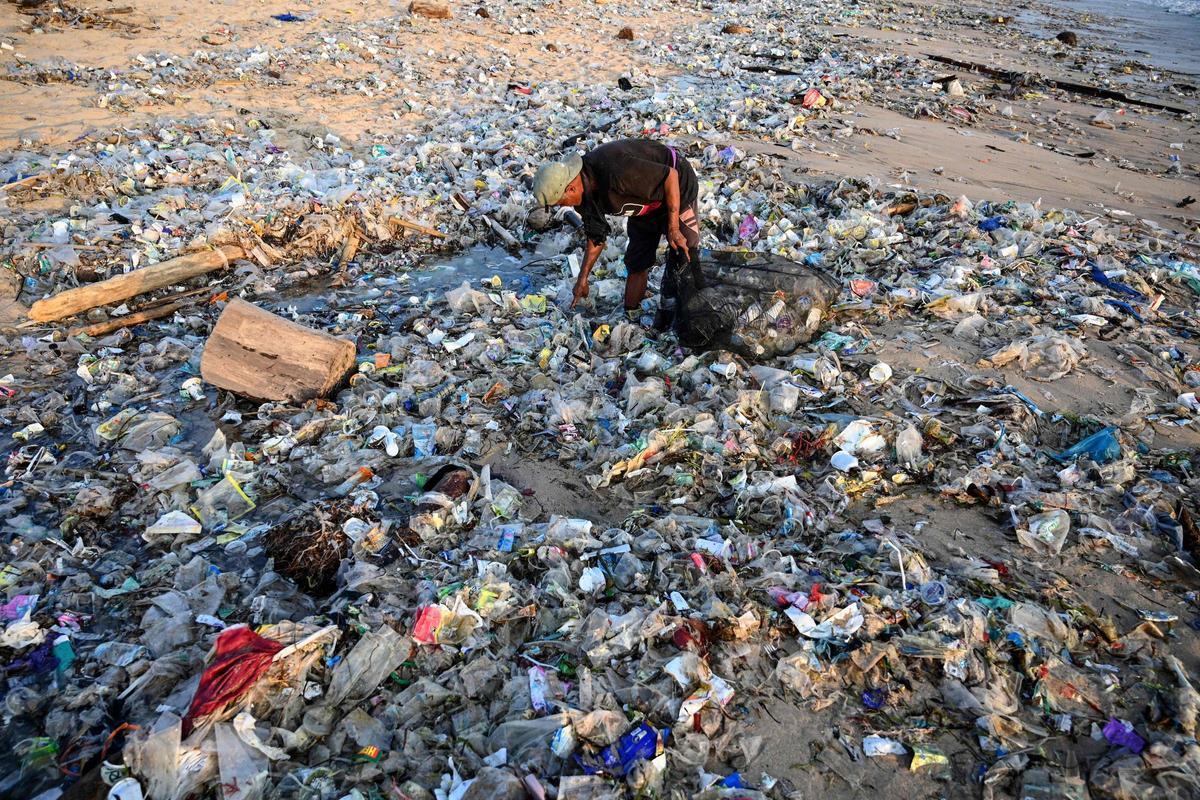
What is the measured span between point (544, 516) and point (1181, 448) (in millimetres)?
3187

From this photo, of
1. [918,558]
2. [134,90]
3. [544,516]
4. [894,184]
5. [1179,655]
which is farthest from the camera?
[134,90]

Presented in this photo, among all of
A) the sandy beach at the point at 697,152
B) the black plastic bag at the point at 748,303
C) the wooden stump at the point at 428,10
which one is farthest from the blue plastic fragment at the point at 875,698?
the wooden stump at the point at 428,10

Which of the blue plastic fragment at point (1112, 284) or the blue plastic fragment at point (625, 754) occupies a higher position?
the blue plastic fragment at point (1112, 284)

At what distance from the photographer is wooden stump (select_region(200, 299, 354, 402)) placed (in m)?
3.73

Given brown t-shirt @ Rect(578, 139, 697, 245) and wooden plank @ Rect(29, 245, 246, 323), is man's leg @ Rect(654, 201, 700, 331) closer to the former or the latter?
brown t-shirt @ Rect(578, 139, 697, 245)

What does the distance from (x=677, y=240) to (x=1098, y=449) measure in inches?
93.7

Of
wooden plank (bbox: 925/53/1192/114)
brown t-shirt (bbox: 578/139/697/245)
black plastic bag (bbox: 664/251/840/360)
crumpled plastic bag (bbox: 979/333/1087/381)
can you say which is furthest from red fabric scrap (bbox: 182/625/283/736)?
wooden plank (bbox: 925/53/1192/114)

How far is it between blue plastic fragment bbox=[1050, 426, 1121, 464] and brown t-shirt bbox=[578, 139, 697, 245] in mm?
2376

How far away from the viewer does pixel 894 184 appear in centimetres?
642

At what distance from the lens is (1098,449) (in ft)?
10.6

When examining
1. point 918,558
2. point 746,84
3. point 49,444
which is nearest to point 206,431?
point 49,444

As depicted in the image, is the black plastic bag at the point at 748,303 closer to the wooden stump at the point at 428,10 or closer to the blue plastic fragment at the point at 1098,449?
the blue plastic fragment at the point at 1098,449

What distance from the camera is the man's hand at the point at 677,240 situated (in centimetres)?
380

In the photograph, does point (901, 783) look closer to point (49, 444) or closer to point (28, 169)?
point (49, 444)
